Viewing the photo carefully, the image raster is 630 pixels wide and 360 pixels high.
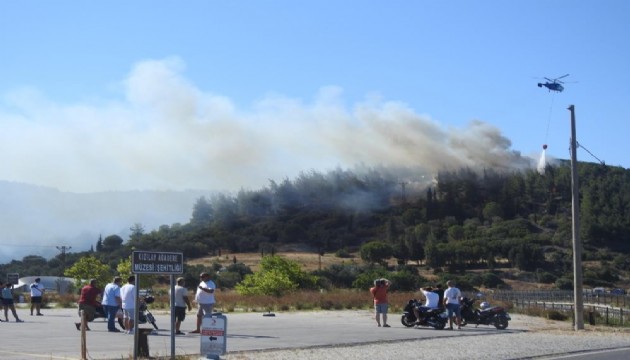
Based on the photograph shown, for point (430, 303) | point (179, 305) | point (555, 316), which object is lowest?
point (555, 316)

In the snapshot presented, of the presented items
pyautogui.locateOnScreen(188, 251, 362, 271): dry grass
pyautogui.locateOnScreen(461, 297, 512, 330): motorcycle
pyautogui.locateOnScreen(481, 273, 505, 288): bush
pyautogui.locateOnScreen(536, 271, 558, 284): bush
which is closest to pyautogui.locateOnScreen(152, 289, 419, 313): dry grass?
pyautogui.locateOnScreen(461, 297, 512, 330): motorcycle

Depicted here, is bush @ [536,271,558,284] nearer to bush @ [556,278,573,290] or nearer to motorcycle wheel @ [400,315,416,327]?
bush @ [556,278,573,290]

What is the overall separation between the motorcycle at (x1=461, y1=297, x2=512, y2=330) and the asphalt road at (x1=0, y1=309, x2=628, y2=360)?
0.25 meters

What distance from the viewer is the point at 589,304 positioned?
2014 inches

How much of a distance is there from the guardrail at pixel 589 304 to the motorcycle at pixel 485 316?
17.7 feet

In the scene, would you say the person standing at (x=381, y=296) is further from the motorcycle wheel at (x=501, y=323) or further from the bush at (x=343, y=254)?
the bush at (x=343, y=254)

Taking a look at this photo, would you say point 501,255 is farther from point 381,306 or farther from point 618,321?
point 381,306

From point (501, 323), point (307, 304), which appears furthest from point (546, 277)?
point (501, 323)

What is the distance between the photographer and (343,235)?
180 metres

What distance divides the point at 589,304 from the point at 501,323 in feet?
84.9

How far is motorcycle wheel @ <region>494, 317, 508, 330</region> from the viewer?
90.6ft

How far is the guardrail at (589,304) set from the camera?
34.5 metres

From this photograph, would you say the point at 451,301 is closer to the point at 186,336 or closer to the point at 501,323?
the point at 501,323

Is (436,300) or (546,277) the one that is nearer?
(436,300)
